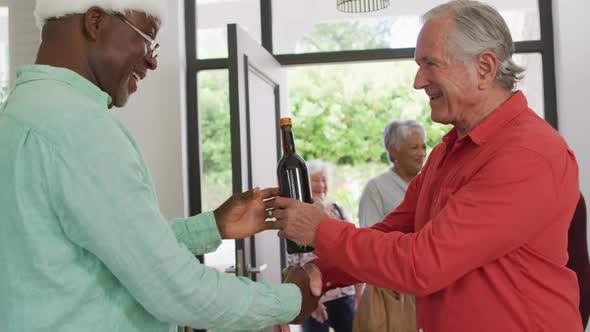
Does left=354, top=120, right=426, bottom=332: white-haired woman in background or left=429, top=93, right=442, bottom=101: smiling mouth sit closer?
left=429, top=93, right=442, bottom=101: smiling mouth

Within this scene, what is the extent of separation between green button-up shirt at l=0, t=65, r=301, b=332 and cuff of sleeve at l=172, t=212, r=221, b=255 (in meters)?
0.48

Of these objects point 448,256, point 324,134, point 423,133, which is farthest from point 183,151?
point 324,134

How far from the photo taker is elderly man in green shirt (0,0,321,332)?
3.33 ft

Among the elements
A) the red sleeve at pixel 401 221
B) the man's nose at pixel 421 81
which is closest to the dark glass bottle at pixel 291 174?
the red sleeve at pixel 401 221

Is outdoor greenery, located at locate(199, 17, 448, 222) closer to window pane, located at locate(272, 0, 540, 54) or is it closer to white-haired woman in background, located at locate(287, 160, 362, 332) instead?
window pane, located at locate(272, 0, 540, 54)

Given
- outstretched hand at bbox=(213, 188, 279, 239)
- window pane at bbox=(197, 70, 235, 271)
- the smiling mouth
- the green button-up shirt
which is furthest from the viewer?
window pane at bbox=(197, 70, 235, 271)

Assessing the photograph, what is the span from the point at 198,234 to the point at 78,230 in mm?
602

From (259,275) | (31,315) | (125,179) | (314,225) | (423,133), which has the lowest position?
(259,275)

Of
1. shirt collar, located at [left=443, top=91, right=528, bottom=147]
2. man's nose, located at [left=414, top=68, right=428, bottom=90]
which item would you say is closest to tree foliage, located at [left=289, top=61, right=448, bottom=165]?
man's nose, located at [left=414, top=68, right=428, bottom=90]

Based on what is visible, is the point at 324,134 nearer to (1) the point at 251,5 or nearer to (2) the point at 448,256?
(1) the point at 251,5

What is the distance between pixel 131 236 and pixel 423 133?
3036 mm

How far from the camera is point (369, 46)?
4.16m

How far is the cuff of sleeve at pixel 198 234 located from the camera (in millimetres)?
1603

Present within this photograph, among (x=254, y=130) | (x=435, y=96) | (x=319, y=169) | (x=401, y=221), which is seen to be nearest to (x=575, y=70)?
(x=319, y=169)
